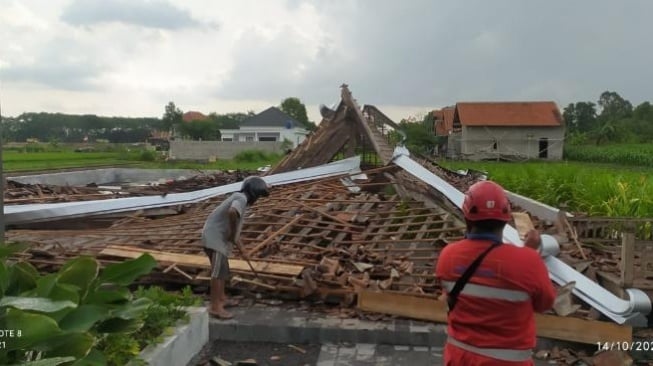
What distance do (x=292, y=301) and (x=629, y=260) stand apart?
320 centimetres

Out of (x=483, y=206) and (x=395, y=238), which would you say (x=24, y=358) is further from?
(x=395, y=238)

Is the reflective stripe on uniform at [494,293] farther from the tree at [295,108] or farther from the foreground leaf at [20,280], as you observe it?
the tree at [295,108]

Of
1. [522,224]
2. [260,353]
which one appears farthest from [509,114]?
[260,353]

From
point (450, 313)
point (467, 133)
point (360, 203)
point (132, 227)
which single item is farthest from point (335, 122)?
point (467, 133)

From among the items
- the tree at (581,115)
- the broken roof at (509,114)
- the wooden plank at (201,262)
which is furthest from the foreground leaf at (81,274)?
the tree at (581,115)

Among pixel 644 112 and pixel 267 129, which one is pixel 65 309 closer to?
pixel 267 129

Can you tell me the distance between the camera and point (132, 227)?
8641mm

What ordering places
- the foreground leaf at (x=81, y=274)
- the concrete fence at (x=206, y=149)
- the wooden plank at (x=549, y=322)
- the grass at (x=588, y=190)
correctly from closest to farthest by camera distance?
the foreground leaf at (x=81, y=274)
the wooden plank at (x=549, y=322)
the grass at (x=588, y=190)
the concrete fence at (x=206, y=149)

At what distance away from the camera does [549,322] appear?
4844mm

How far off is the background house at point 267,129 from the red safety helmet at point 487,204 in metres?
53.1

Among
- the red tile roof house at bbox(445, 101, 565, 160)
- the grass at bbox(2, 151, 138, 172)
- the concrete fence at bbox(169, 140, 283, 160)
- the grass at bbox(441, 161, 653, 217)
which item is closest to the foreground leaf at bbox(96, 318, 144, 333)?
the grass at bbox(441, 161, 653, 217)

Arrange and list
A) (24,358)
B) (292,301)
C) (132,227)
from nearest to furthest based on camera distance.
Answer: (24,358) < (292,301) < (132,227)

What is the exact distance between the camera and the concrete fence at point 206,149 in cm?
3778

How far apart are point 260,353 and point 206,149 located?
114 feet
